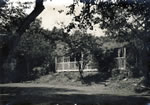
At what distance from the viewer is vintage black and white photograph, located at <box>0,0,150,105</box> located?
16.1 meters

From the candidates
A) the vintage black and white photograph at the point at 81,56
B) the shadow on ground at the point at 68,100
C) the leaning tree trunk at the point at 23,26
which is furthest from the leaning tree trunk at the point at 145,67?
the leaning tree trunk at the point at 23,26

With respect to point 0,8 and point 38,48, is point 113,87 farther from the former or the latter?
point 38,48

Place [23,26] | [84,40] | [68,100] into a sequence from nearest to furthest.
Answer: [68,100] < [23,26] < [84,40]

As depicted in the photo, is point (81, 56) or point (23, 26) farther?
point (81, 56)

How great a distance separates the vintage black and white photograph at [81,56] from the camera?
16.1 meters

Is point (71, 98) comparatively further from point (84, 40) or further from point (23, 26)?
point (84, 40)

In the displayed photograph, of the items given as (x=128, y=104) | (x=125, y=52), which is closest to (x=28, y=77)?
(x=125, y=52)

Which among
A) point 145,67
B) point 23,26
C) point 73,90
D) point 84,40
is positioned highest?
point 84,40

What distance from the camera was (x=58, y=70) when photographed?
40.8m

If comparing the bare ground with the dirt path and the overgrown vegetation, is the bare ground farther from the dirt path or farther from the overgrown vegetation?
the overgrown vegetation

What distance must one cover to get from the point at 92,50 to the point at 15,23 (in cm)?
1484

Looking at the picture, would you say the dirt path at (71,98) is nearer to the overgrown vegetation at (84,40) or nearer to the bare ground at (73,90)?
the bare ground at (73,90)

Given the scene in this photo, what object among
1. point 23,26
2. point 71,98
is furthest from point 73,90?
point 23,26

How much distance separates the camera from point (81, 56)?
33.7 m
